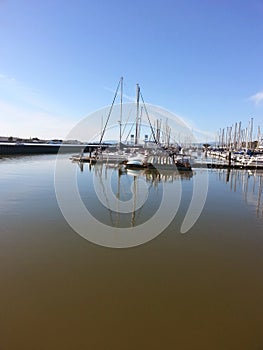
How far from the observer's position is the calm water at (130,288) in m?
3.73

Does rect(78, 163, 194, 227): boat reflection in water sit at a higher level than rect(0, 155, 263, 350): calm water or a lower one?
higher

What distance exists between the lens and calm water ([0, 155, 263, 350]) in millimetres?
3732

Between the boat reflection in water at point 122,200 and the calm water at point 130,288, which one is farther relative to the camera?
the boat reflection in water at point 122,200

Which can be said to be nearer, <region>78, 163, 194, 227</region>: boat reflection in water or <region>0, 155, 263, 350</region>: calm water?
<region>0, 155, 263, 350</region>: calm water

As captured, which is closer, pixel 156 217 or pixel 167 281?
pixel 167 281

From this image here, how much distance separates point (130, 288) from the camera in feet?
16.1

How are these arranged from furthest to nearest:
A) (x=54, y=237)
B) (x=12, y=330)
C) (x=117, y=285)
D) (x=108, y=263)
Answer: (x=54, y=237) < (x=108, y=263) < (x=117, y=285) < (x=12, y=330)

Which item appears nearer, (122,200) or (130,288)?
(130,288)

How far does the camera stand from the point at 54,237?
7.21m

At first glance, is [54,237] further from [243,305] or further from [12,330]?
[243,305]

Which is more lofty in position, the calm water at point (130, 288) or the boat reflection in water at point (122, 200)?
the boat reflection in water at point (122, 200)

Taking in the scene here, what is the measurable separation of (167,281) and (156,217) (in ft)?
15.0

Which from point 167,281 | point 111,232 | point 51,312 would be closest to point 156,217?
point 111,232

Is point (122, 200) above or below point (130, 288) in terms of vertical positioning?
above
